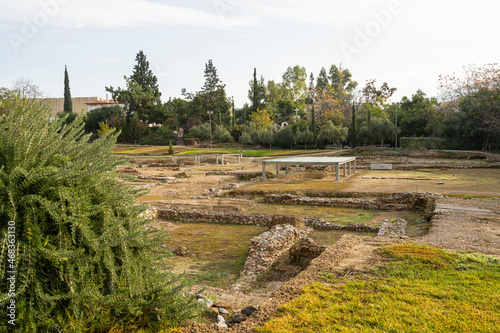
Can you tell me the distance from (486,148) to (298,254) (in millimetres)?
44566

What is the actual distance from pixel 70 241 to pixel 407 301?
394 cm

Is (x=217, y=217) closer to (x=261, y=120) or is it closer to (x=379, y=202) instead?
(x=379, y=202)

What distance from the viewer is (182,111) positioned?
74.9 meters

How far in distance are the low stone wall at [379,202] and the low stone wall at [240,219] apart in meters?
3.39

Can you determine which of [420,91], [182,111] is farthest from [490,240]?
[182,111]

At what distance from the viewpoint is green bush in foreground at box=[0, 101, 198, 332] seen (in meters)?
2.60

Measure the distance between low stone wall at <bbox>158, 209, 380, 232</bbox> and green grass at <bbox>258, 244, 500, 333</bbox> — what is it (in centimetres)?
488

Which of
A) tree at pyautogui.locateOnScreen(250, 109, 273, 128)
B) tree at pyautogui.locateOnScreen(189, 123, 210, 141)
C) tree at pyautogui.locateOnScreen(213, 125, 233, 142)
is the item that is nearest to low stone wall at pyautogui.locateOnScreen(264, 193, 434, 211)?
tree at pyautogui.locateOnScreen(213, 125, 233, 142)

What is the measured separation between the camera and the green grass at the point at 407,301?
3.76m

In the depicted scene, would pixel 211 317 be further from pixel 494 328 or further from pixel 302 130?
pixel 302 130

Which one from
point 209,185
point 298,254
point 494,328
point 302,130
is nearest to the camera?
point 494,328

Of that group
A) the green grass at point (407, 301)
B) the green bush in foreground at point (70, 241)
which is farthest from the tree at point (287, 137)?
the green bush in foreground at point (70, 241)

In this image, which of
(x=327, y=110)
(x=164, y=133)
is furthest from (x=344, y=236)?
(x=164, y=133)

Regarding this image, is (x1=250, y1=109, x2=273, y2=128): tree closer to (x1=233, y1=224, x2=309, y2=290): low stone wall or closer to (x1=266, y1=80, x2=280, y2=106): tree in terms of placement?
(x1=266, y1=80, x2=280, y2=106): tree
